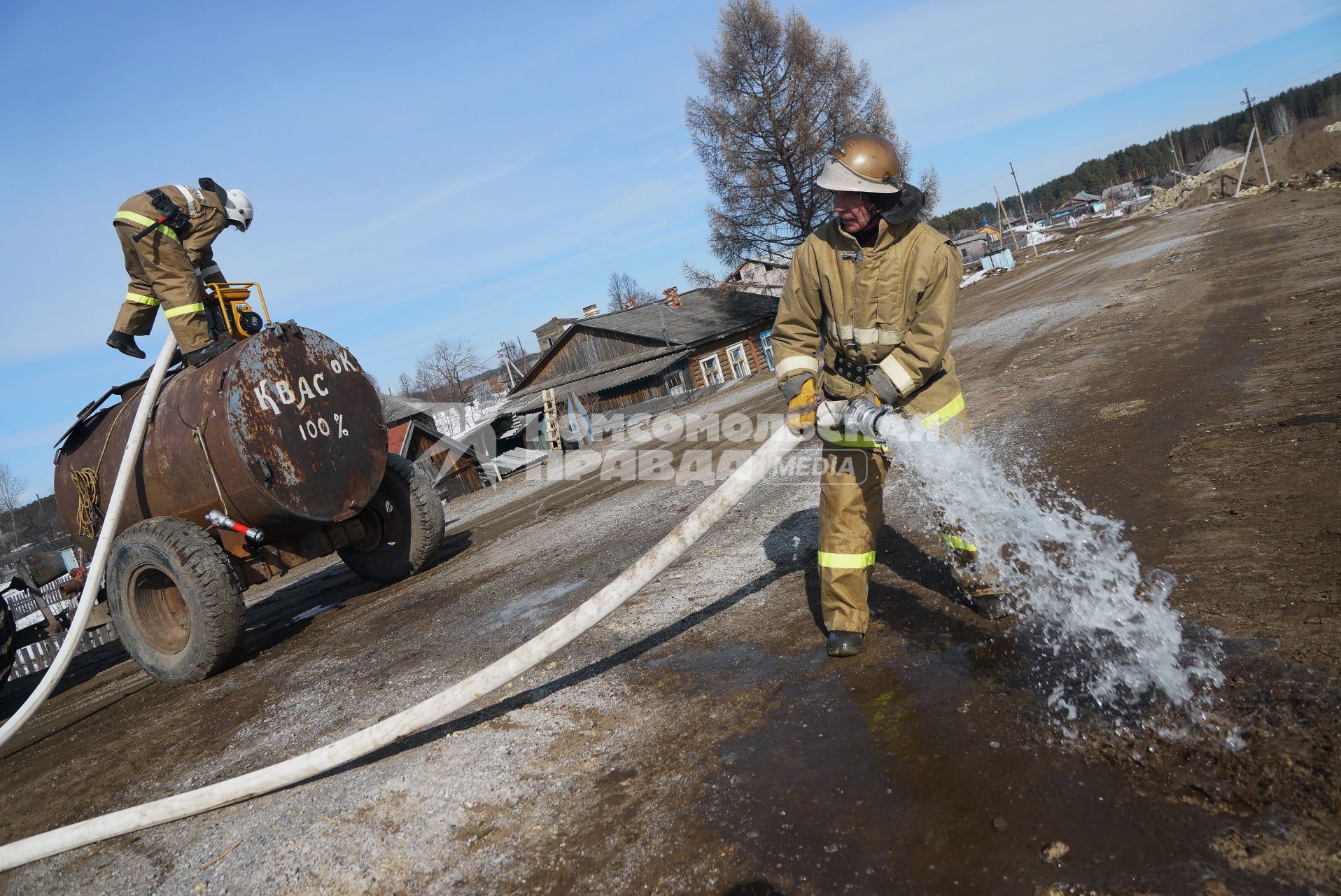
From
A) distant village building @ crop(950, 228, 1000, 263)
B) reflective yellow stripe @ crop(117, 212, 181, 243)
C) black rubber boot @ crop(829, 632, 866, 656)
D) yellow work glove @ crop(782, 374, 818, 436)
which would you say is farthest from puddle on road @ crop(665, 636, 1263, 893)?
distant village building @ crop(950, 228, 1000, 263)

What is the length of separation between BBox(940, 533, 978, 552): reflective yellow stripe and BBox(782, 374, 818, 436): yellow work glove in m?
0.83

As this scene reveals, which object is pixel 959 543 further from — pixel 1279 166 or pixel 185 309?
pixel 1279 166

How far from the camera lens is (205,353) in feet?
19.1

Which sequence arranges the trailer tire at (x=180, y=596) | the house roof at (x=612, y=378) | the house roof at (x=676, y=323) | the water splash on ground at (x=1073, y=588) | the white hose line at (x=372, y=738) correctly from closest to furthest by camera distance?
the water splash on ground at (x=1073, y=588) → the white hose line at (x=372, y=738) → the trailer tire at (x=180, y=596) → the house roof at (x=612, y=378) → the house roof at (x=676, y=323)

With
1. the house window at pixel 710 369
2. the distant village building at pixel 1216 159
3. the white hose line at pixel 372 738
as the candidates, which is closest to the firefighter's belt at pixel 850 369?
the white hose line at pixel 372 738

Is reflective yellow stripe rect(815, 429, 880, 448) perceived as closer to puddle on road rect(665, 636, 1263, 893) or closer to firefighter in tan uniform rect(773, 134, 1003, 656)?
firefighter in tan uniform rect(773, 134, 1003, 656)

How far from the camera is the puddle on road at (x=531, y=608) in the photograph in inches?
203

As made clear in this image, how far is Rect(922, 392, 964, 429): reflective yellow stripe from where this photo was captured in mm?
3453

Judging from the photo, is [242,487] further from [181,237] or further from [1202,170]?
[1202,170]

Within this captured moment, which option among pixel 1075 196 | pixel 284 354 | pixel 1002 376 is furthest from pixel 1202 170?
pixel 284 354

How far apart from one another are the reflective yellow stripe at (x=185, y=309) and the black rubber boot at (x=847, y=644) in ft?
17.0

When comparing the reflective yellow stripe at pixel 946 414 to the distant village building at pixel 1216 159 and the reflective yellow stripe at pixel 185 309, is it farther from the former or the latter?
the distant village building at pixel 1216 159

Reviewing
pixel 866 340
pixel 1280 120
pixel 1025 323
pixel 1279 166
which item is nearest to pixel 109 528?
pixel 866 340

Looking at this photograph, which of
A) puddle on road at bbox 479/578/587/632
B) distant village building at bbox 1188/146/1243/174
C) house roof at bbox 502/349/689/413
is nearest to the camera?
puddle on road at bbox 479/578/587/632
